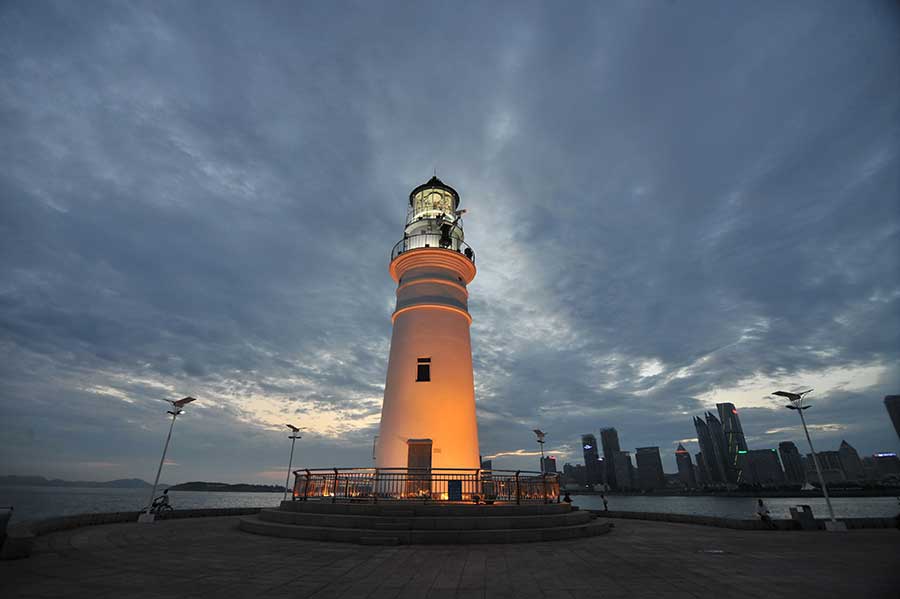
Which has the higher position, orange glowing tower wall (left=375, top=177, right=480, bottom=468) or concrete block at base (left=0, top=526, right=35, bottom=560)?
orange glowing tower wall (left=375, top=177, right=480, bottom=468)

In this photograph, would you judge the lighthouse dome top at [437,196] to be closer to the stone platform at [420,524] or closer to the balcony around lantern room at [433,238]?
the balcony around lantern room at [433,238]

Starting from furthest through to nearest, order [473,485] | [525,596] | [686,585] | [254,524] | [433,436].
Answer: [433,436] → [473,485] → [254,524] → [686,585] → [525,596]

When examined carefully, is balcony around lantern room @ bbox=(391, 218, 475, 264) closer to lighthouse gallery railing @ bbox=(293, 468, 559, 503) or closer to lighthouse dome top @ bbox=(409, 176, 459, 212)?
lighthouse dome top @ bbox=(409, 176, 459, 212)

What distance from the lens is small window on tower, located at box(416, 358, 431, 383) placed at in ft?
58.7

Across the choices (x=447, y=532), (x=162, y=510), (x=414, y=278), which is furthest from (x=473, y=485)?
(x=162, y=510)

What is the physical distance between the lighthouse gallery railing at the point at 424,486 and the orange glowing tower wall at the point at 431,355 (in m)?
1.53

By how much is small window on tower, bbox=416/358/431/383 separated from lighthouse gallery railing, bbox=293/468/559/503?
161 inches

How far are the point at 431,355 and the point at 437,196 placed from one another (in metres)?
9.37

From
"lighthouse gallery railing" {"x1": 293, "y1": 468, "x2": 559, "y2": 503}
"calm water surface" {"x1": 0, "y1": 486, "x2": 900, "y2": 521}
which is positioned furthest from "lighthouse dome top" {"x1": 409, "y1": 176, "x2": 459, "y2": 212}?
"calm water surface" {"x1": 0, "y1": 486, "x2": 900, "y2": 521}

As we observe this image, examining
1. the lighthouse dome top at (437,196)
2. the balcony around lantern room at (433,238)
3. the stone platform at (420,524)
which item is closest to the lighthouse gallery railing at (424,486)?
the stone platform at (420,524)

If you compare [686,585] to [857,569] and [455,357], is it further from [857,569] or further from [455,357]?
[455,357]

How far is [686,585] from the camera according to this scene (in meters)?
6.45

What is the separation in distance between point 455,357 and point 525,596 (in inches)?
501

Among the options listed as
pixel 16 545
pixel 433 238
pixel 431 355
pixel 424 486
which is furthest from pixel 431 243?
pixel 16 545
